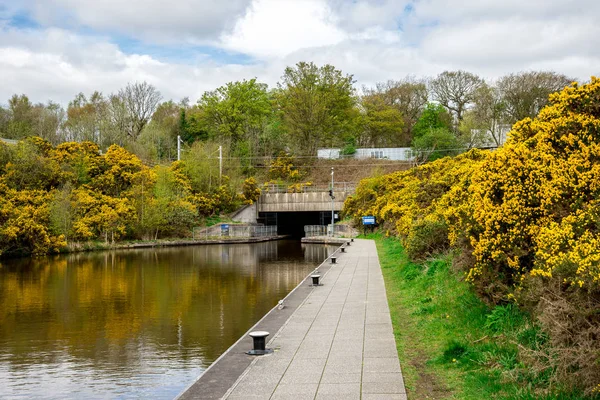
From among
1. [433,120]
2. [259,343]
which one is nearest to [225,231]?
[433,120]

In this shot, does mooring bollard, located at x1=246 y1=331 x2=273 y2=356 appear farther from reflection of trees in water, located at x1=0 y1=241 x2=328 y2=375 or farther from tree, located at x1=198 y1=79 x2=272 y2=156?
tree, located at x1=198 y1=79 x2=272 y2=156

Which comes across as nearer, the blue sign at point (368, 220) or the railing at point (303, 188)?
the blue sign at point (368, 220)

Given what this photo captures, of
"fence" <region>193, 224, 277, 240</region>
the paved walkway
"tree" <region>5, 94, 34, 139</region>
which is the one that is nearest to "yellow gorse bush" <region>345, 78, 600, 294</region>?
the paved walkway

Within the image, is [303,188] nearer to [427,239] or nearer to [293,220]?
[293,220]

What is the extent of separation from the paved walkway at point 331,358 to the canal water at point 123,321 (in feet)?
5.61

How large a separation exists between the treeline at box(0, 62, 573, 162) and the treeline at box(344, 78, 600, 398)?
52.0 m

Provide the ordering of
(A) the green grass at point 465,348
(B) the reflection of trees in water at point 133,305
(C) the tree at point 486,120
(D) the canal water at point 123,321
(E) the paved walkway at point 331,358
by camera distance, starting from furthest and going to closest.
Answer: (C) the tree at point 486,120
(B) the reflection of trees in water at point 133,305
(D) the canal water at point 123,321
(E) the paved walkway at point 331,358
(A) the green grass at point 465,348

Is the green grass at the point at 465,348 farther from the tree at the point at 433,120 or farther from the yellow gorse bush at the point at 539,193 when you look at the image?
the tree at the point at 433,120

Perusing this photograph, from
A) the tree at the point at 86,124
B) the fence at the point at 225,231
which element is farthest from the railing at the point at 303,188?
the tree at the point at 86,124

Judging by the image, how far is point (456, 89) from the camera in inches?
2778

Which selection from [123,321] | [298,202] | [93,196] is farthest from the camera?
[298,202]

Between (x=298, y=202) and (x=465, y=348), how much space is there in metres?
50.0

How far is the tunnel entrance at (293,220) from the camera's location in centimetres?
6116

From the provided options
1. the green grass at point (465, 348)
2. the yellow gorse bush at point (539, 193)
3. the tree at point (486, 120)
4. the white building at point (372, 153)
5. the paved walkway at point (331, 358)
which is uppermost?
the tree at point (486, 120)
